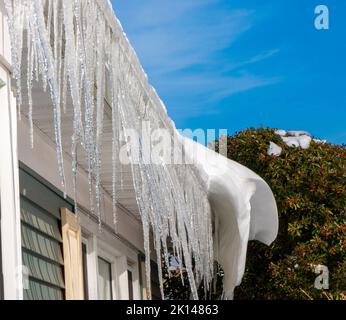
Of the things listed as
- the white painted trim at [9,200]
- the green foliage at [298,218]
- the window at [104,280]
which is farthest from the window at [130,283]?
the white painted trim at [9,200]

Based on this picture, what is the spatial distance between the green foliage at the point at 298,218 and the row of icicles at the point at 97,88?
3738 mm

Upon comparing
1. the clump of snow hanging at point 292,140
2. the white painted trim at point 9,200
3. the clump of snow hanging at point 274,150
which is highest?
the clump of snow hanging at point 292,140

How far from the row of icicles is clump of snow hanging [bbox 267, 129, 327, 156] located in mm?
4047

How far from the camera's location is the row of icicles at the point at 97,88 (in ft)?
11.5

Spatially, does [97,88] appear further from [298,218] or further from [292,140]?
[292,140]

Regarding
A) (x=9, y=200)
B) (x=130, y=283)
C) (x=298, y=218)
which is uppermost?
(x=298, y=218)

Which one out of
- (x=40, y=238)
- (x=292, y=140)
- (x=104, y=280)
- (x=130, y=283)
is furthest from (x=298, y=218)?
(x=40, y=238)

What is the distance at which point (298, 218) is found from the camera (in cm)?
1050

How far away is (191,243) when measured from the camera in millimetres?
6094

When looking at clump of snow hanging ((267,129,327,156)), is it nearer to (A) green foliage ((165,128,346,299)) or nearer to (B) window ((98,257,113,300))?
(A) green foliage ((165,128,346,299))

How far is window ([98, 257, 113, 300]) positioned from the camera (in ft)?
24.0

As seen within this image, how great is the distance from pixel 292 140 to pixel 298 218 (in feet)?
3.30

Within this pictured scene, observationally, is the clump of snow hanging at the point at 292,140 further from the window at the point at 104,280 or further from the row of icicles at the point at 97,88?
the row of icicles at the point at 97,88

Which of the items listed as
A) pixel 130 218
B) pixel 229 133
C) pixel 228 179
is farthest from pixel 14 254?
pixel 229 133
